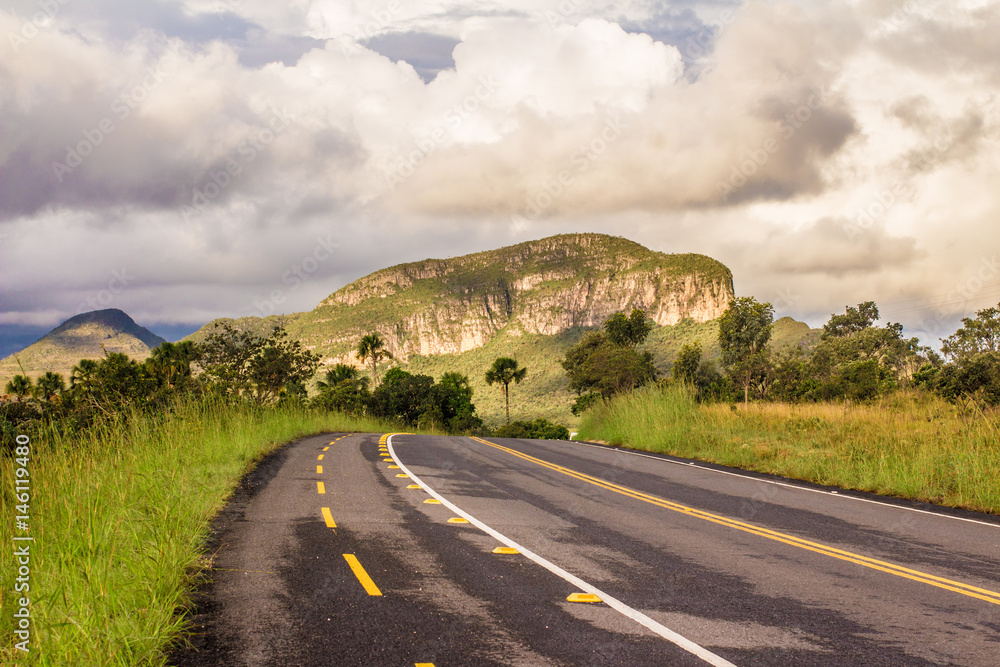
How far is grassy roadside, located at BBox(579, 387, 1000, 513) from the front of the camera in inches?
441

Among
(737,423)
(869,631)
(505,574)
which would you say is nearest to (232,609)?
(505,574)

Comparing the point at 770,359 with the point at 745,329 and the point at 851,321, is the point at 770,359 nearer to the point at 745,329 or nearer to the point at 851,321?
the point at 745,329

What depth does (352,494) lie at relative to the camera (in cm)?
1027

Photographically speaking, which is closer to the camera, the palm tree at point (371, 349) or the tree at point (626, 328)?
the palm tree at point (371, 349)

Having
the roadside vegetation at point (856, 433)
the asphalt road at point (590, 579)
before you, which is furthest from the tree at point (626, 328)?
the asphalt road at point (590, 579)

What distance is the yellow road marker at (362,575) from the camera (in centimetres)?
543

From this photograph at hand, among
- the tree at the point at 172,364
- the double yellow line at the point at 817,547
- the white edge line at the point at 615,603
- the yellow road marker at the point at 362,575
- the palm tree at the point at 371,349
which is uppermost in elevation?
the palm tree at the point at 371,349

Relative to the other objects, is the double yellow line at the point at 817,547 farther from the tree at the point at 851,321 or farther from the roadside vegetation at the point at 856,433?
the tree at the point at 851,321

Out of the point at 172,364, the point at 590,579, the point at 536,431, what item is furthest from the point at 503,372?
the point at 590,579

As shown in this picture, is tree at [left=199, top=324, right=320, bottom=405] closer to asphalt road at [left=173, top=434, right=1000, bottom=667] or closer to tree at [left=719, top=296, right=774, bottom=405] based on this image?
asphalt road at [left=173, top=434, right=1000, bottom=667]

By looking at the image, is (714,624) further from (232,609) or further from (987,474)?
(987,474)

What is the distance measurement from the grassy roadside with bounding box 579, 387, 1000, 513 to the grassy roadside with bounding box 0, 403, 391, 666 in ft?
36.8

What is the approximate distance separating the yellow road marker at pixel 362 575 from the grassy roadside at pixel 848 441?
31.5ft

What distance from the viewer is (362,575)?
5855mm
